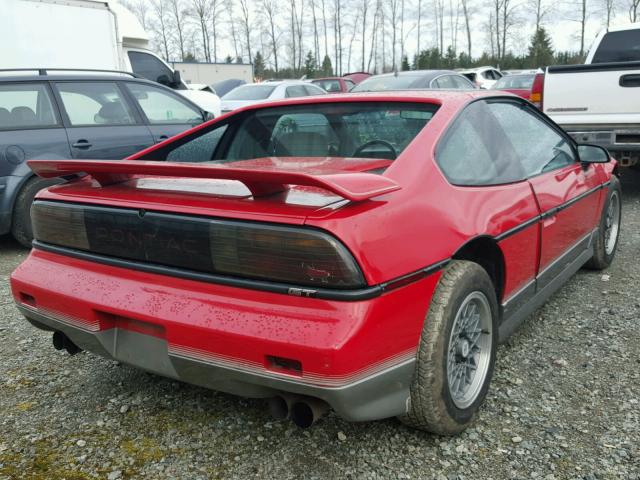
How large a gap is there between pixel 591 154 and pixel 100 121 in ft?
15.2

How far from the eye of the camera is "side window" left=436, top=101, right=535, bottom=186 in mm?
2465

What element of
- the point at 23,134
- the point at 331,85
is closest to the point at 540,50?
the point at 331,85

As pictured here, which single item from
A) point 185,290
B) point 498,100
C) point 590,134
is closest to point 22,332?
point 185,290

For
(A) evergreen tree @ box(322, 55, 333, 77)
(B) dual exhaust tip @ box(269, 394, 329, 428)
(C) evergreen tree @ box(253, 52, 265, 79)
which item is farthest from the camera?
(C) evergreen tree @ box(253, 52, 265, 79)

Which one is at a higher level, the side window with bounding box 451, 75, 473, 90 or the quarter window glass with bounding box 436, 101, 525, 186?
the side window with bounding box 451, 75, 473, 90

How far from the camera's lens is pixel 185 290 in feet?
6.79

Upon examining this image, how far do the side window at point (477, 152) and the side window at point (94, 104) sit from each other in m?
4.42

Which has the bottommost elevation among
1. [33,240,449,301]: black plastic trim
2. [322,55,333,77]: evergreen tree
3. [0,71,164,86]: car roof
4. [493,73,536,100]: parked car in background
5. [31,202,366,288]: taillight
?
[33,240,449,301]: black plastic trim

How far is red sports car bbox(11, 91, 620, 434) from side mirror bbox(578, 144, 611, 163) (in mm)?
847

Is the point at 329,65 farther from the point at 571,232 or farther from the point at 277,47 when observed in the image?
the point at 571,232

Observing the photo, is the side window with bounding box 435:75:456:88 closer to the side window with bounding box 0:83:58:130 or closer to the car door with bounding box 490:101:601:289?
the side window with bounding box 0:83:58:130

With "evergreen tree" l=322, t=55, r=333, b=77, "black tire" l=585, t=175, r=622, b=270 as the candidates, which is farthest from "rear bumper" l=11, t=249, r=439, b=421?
"evergreen tree" l=322, t=55, r=333, b=77

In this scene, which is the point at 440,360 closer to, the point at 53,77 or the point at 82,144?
the point at 82,144

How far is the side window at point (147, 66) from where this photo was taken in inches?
459
